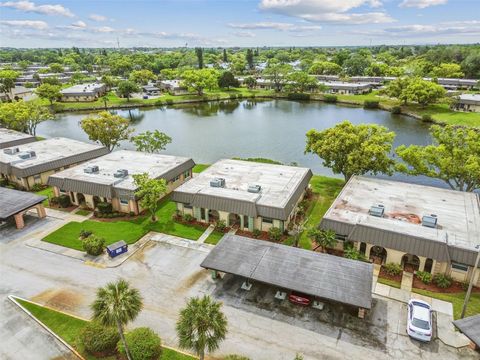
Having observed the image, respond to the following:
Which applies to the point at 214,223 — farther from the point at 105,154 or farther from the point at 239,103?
the point at 239,103

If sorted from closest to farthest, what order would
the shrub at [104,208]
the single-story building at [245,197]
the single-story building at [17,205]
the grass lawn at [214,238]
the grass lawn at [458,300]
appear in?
1. the grass lawn at [458,300]
2. the grass lawn at [214,238]
3. the single-story building at [245,197]
4. the single-story building at [17,205]
5. the shrub at [104,208]

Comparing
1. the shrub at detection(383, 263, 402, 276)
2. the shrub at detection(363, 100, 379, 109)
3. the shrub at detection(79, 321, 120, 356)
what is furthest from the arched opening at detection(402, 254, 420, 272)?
the shrub at detection(363, 100, 379, 109)

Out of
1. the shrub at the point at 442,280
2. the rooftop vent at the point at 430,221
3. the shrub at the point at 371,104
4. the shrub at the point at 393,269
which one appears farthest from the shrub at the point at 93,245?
the shrub at the point at 371,104

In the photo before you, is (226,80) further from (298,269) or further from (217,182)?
(298,269)

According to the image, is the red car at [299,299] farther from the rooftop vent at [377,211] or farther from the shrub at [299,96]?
the shrub at [299,96]

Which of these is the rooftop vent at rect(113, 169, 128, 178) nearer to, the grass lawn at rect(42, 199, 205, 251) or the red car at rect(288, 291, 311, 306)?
the grass lawn at rect(42, 199, 205, 251)
